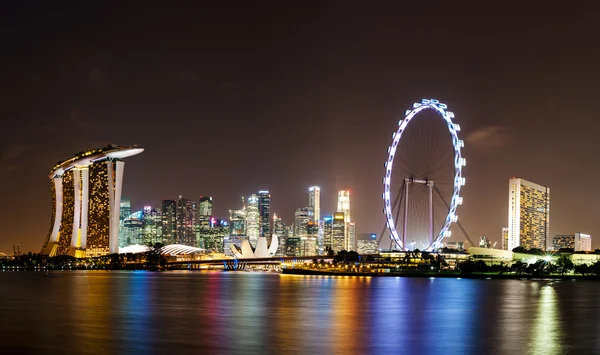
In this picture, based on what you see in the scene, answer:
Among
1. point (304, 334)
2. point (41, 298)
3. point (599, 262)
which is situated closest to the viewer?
point (304, 334)

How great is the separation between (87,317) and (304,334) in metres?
14.6

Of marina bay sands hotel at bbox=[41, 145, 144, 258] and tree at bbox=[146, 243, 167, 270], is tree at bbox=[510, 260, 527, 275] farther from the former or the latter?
marina bay sands hotel at bbox=[41, 145, 144, 258]

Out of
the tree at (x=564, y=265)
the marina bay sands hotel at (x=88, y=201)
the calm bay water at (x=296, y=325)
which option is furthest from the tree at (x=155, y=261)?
the calm bay water at (x=296, y=325)

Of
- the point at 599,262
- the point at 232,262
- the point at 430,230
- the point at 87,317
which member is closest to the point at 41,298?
the point at 87,317

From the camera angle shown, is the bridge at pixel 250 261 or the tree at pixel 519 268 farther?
the bridge at pixel 250 261

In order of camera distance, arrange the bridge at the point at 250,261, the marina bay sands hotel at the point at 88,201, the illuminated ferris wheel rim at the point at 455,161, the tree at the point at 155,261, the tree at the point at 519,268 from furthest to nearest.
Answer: the tree at the point at 155,261 → the marina bay sands hotel at the point at 88,201 → the bridge at the point at 250,261 → the tree at the point at 519,268 → the illuminated ferris wheel rim at the point at 455,161

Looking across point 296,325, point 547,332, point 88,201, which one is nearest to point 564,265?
point 547,332

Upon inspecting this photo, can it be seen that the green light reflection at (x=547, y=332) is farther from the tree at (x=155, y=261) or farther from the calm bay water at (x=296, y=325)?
the tree at (x=155, y=261)

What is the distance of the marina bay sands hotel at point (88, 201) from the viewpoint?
184m

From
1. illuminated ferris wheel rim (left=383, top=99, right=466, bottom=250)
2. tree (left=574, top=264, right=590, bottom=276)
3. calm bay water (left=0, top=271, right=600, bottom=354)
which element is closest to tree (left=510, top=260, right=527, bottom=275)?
tree (left=574, top=264, right=590, bottom=276)

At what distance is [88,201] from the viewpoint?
193 meters

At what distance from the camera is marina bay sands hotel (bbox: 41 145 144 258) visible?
602ft

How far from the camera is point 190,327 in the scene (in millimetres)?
38125

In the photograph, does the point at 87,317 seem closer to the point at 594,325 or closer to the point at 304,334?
the point at 304,334
